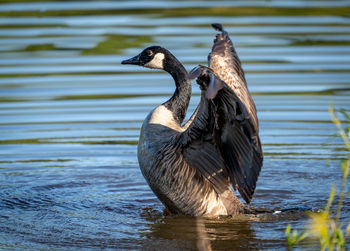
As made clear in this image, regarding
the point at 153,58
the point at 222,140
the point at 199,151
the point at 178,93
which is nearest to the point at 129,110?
the point at 153,58

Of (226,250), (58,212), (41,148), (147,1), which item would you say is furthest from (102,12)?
(226,250)

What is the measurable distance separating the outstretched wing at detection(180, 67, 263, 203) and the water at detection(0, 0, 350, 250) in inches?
20.7

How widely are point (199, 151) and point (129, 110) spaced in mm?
4140

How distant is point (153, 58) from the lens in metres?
8.44

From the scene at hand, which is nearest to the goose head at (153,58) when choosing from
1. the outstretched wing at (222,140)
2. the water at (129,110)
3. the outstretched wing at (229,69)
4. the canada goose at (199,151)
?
the canada goose at (199,151)

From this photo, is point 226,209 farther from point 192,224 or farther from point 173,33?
point 173,33

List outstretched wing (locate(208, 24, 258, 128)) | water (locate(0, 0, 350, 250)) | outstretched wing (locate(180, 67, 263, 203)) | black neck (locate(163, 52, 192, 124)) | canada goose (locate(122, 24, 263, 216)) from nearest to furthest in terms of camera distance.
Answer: outstretched wing (locate(180, 67, 263, 203)) → canada goose (locate(122, 24, 263, 216)) → water (locate(0, 0, 350, 250)) → black neck (locate(163, 52, 192, 124)) → outstretched wing (locate(208, 24, 258, 128))

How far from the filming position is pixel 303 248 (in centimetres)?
658

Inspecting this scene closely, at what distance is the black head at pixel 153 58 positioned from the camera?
8383mm

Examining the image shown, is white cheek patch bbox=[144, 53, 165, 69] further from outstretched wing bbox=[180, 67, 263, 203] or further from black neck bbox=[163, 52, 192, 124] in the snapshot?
outstretched wing bbox=[180, 67, 263, 203]

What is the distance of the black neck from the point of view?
811 centimetres

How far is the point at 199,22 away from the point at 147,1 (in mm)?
2956

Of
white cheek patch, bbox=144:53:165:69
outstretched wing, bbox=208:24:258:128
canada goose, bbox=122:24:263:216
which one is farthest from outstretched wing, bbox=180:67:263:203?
white cheek patch, bbox=144:53:165:69

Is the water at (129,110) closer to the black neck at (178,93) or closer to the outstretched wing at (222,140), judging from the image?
the outstretched wing at (222,140)
